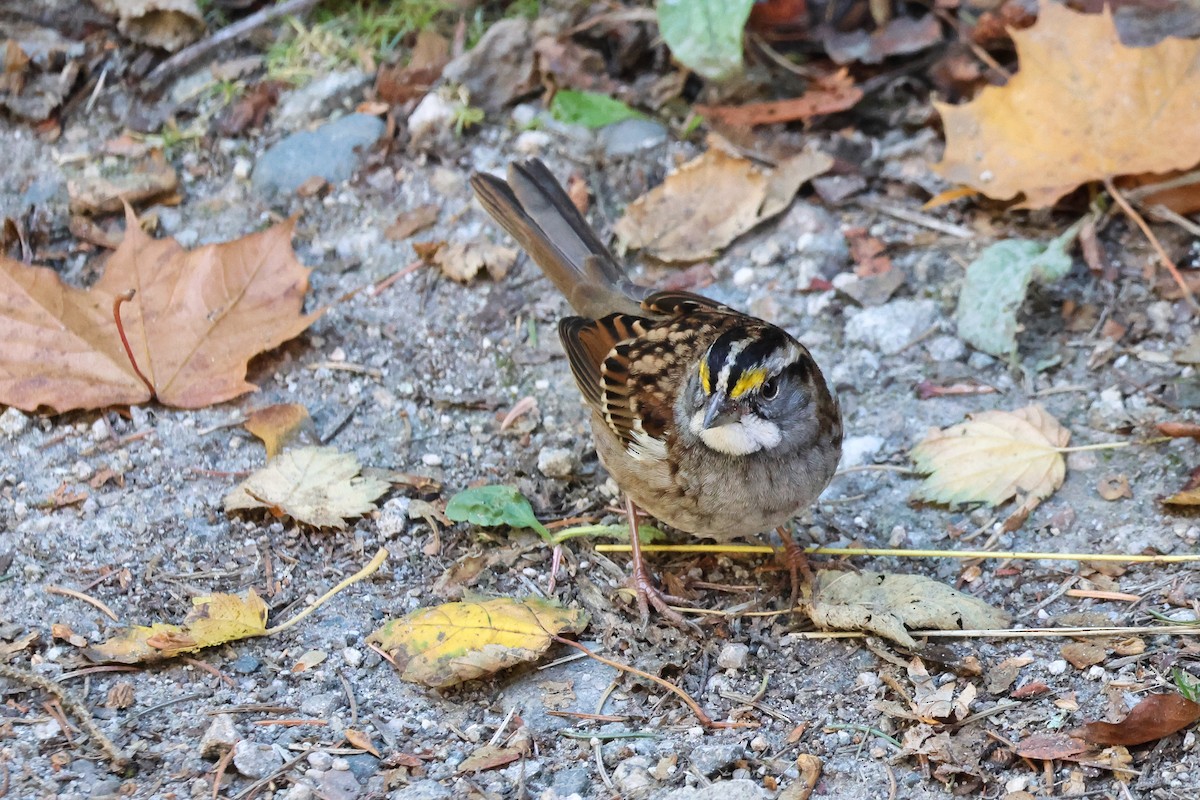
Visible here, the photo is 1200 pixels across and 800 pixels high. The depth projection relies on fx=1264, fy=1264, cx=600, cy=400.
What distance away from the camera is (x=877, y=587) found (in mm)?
3332

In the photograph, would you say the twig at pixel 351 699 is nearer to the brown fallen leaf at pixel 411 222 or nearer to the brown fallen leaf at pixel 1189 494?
the brown fallen leaf at pixel 411 222

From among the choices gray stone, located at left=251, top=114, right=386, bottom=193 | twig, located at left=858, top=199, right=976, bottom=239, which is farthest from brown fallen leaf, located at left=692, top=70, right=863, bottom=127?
gray stone, located at left=251, top=114, right=386, bottom=193

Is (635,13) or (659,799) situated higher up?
(635,13)

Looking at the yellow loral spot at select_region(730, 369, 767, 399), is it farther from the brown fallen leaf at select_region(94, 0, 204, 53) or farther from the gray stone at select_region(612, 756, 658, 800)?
the brown fallen leaf at select_region(94, 0, 204, 53)

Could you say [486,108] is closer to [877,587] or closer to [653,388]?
[653,388]

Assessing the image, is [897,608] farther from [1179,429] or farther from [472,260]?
[472,260]

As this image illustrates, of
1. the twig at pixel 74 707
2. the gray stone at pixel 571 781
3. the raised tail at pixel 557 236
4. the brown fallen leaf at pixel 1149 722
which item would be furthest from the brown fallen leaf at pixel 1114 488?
the twig at pixel 74 707

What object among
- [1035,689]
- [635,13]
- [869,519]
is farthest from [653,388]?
[635,13]

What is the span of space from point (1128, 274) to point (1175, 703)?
2.01 metres

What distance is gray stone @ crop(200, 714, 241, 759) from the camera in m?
2.79

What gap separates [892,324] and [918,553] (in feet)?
3.39

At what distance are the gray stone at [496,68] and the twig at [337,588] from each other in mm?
2231

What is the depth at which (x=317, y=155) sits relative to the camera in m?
4.88

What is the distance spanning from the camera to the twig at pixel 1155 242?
406 centimetres
